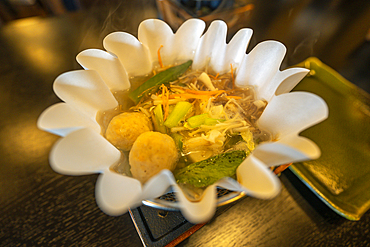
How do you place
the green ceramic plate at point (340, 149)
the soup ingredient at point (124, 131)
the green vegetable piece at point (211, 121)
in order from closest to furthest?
the soup ingredient at point (124, 131)
the green vegetable piece at point (211, 121)
the green ceramic plate at point (340, 149)

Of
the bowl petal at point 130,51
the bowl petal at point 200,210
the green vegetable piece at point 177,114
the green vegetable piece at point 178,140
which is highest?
the bowl petal at point 130,51

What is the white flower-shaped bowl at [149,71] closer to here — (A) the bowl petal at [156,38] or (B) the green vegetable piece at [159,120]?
(A) the bowl petal at [156,38]

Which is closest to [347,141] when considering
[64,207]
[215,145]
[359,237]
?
[359,237]

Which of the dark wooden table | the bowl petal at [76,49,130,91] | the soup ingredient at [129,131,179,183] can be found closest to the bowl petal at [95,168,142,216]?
the soup ingredient at [129,131,179,183]

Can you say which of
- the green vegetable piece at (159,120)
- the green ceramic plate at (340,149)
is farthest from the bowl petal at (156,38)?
the green ceramic plate at (340,149)

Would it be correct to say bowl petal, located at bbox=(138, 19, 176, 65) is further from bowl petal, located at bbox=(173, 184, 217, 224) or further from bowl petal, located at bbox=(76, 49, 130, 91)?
bowl petal, located at bbox=(173, 184, 217, 224)

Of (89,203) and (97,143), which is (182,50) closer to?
(97,143)
